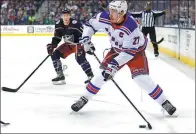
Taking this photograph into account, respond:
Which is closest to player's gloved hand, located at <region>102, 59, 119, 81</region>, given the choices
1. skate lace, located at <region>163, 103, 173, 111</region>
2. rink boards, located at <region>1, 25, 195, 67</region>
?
skate lace, located at <region>163, 103, 173, 111</region>

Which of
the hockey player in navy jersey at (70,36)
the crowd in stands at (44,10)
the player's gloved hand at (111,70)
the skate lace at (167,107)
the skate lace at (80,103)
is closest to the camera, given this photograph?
the player's gloved hand at (111,70)

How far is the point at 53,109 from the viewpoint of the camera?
13.1 feet

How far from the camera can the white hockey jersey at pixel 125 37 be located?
3324mm

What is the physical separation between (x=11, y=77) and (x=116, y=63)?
324cm

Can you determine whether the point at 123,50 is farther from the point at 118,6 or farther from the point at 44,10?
the point at 44,10

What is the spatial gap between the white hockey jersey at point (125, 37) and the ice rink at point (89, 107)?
0.57 meters

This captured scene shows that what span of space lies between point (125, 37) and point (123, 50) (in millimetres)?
104

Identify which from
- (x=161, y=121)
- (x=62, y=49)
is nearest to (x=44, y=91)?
(x=62, y=49)

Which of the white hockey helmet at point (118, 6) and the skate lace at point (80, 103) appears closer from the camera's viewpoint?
the white hockey helmet at point (118, 6)

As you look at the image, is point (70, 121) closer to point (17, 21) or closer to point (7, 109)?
point (7, 109)

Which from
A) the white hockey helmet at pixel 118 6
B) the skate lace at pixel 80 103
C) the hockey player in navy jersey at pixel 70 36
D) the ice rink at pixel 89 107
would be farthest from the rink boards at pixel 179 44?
the white hockey helmet at pixel 118 6

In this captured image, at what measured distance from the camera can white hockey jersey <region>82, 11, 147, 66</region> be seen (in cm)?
332

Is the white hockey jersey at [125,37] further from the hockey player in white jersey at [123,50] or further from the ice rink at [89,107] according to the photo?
the ice rink at [89,107]

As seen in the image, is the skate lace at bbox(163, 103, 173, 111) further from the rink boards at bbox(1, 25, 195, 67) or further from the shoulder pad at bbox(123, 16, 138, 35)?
the rink boards at bbox(1, 25, 195, 67)
